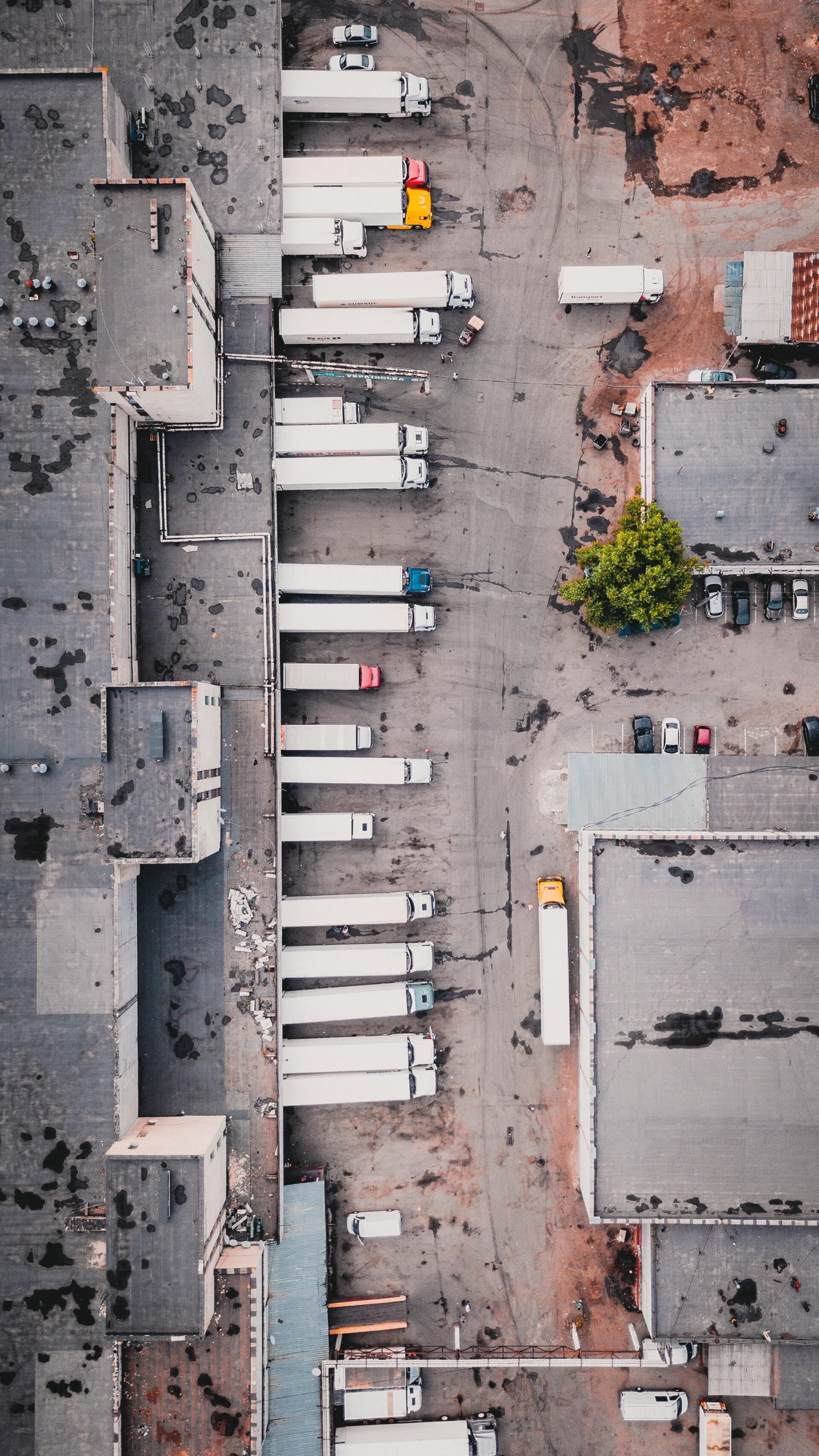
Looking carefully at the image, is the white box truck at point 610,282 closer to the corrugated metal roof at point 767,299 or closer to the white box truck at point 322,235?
the corrugated metal roof at point 767,299

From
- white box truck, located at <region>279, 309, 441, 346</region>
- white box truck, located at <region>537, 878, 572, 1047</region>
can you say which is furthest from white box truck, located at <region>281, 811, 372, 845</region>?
white box truck, located at <region>279, 309, 441, 346</region>

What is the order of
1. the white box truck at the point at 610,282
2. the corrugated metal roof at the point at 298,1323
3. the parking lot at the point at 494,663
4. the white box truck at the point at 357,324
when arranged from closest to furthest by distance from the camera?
the corrugated metal roof at the point at 298,1323
the white box truck at the point at 357,324
the white box truck at the point at 610,282
the parking lot at the point at 494,663

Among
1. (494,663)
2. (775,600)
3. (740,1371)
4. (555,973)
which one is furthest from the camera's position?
(494,663)

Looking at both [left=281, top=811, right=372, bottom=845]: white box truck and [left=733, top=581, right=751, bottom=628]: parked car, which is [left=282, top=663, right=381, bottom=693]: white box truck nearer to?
[left=281, top=811, right=372, bottom=845]: white box truck

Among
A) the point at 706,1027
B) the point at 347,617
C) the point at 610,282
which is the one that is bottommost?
the point at 706,1027

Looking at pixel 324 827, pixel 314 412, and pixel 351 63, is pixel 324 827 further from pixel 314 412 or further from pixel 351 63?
pixel 351 63

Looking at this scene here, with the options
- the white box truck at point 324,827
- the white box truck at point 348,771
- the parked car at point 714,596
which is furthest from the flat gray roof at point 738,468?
the white box truck at point 324,827

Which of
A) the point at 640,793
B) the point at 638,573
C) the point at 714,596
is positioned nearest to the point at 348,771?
the point at 640,793
